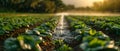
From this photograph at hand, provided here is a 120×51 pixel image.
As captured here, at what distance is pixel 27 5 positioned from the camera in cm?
6400

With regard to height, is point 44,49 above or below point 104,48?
below

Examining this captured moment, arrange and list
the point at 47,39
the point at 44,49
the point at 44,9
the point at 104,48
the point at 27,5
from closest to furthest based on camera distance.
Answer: the point at 104,48 → the point at 44,49 → the point at 47,39 → the point at 27,5 → the point at 44,9

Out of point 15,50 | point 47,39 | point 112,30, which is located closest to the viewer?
point 15,50

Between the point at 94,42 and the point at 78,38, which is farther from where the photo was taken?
the point at 78,38

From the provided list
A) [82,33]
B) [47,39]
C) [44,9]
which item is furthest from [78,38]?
[44,9]

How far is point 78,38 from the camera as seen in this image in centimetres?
760

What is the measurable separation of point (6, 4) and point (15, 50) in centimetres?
5308

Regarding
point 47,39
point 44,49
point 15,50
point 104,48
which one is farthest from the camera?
point 47,39

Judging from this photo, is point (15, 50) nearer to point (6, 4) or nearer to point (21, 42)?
point (21, 42)

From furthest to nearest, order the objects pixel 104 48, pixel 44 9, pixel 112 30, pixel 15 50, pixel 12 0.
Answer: pixel 44 9
pixel 12 0
pixel 112 30
pixel 15 50
pixel 104 48

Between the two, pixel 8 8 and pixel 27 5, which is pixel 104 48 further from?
pixel 27 5

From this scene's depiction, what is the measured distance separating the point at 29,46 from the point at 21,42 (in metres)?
0.26

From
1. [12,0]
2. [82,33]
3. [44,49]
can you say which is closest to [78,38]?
[82,33]

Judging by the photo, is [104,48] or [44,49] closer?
[104,48]
